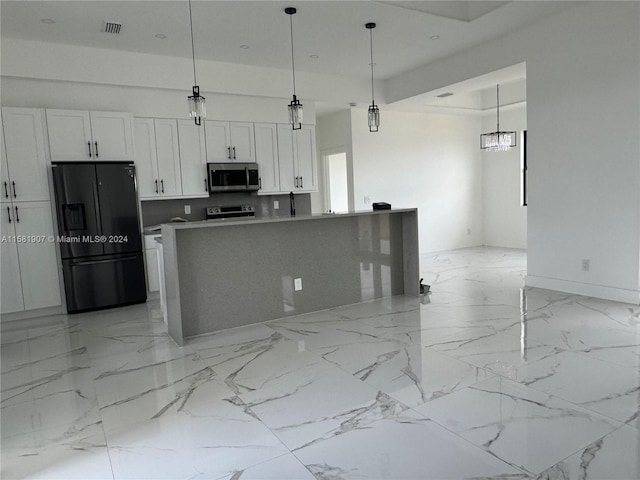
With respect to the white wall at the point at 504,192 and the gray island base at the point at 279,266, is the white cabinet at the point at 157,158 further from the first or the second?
the white wall at the point at 504,192

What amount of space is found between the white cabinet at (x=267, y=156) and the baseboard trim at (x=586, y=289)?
12.0ft

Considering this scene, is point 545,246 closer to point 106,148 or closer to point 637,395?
point 637,395

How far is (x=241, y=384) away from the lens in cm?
285

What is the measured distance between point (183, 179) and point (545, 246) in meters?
4.58

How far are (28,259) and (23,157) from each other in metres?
1.11

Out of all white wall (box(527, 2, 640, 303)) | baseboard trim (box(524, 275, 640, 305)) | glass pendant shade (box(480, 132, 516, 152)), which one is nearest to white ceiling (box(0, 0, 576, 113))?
white wall (box(527, 2, 640, 303))

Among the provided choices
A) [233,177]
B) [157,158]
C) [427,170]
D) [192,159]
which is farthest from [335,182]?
[157,158]

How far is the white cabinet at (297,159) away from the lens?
6.50 meters

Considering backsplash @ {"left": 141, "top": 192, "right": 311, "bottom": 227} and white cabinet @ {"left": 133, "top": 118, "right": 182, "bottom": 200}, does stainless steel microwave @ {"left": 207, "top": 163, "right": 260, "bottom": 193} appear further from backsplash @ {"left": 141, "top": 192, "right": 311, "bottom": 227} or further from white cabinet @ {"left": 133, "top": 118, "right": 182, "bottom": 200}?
white cabinet @ {"left": 133, "top": 118, "right": 182, "bottom": 200}

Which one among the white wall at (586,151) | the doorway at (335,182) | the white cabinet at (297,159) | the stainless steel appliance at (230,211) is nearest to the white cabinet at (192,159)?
the stainless steel appliance at (230,211)

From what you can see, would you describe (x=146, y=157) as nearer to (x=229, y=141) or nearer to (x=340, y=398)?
(x=229, y=141)

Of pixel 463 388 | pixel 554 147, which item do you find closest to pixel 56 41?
pixel 463 388

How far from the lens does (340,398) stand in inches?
102

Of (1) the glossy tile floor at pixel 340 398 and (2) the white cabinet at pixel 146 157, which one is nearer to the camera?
(1) the glossy tile floor at pixel 340 398
